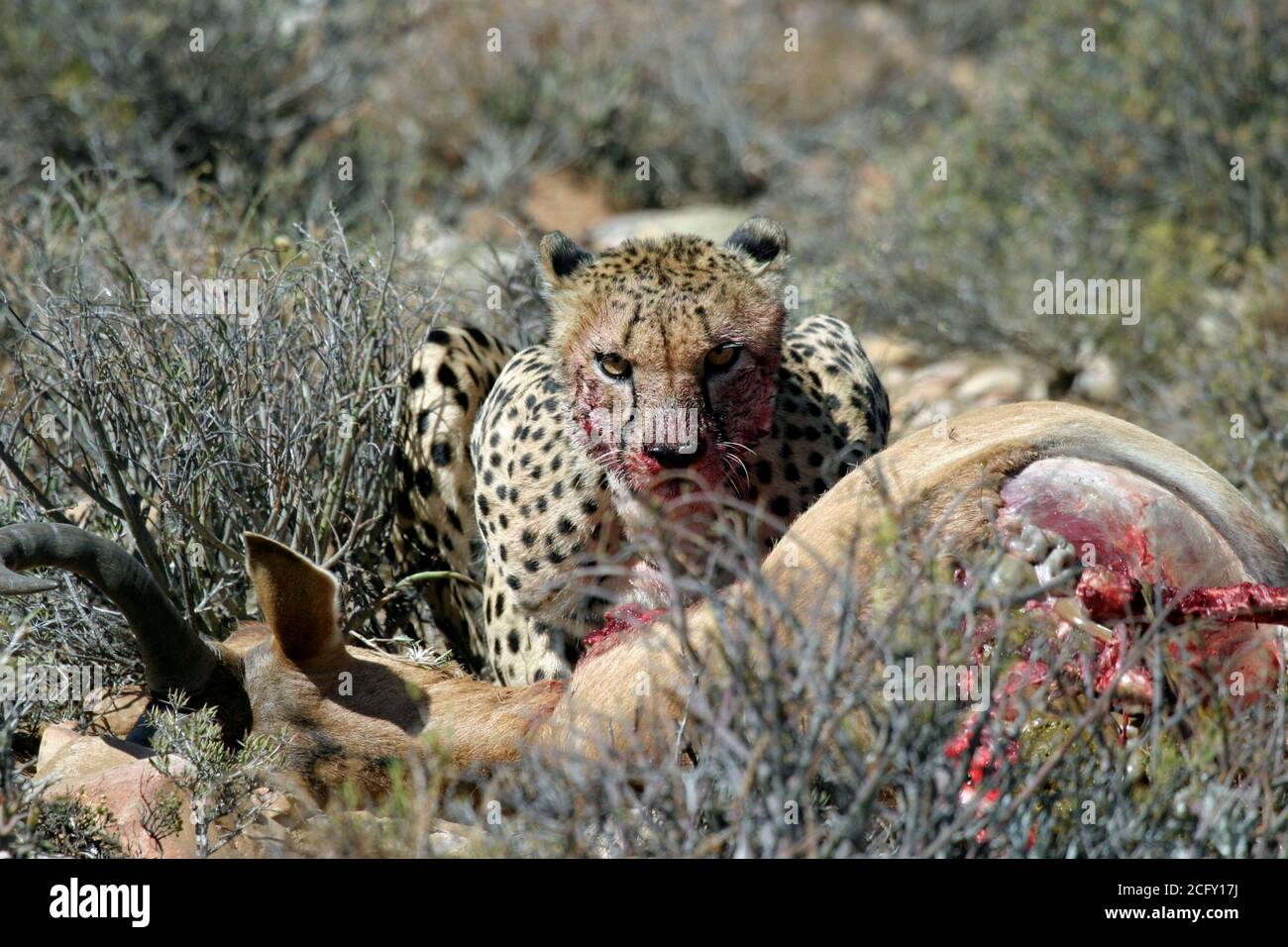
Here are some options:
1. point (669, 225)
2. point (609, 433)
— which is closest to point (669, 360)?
point (609, 433)

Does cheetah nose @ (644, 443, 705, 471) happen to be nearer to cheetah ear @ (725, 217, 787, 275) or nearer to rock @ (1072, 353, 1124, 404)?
cheetah ear @ (725, 217, 787, 275)

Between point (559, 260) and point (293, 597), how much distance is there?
162cm

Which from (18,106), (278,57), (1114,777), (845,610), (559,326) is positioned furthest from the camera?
(278,57)

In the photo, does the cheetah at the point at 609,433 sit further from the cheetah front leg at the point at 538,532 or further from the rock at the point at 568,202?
the rock at the point at 568,202

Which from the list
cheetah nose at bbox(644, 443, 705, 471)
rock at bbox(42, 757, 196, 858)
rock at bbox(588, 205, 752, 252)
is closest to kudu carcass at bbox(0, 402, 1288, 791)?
rock at bbox(42, 757, 196, 858)

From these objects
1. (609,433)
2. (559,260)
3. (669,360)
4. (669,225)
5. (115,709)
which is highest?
(669,225)

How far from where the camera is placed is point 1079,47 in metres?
9.25

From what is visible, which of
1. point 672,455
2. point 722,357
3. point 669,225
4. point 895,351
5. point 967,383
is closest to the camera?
point 672,455

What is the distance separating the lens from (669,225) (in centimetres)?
942

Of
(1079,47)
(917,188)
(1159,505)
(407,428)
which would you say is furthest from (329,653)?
(1079,47)

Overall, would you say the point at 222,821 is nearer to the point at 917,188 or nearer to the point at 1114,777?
the point at 1114,777

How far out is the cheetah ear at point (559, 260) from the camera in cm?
459

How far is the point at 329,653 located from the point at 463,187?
271 inches

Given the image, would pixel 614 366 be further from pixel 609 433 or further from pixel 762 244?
pixel 762 244
